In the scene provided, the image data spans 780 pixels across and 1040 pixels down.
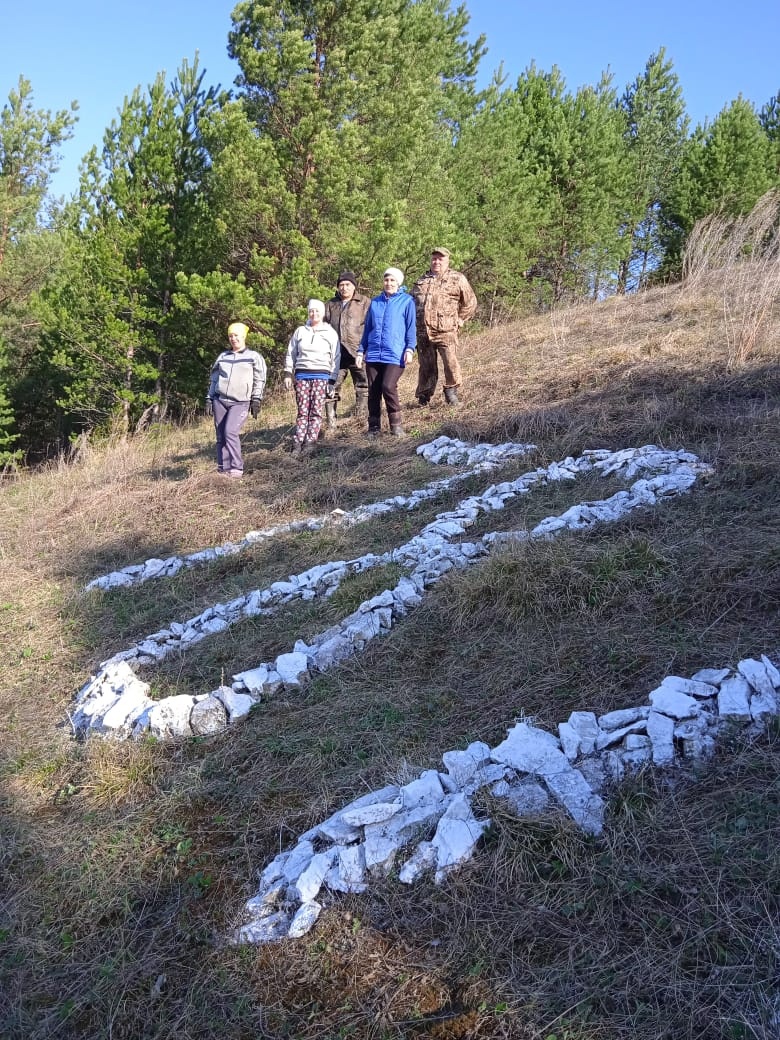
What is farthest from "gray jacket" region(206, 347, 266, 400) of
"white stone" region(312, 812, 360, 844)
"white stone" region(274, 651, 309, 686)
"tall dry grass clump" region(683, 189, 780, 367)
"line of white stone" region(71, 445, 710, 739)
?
"white stone" region(312, 812, 360, 844)

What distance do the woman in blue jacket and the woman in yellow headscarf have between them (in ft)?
4.24

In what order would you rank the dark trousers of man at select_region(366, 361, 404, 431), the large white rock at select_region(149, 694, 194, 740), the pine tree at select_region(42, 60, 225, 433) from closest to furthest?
the large white rock at select_region(149, 694, 194, 740) < the dark trousers of man at select_region(366, 361, 404, 431) < the pine tree at select_region(42, 60, 225, 433)

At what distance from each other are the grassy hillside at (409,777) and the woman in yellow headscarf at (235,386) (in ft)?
5.66

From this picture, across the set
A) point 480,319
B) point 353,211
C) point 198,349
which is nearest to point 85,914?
point 353,211

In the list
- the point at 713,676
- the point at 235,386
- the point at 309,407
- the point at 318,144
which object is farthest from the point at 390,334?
the point at 713,676

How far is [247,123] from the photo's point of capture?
11086 millimetres

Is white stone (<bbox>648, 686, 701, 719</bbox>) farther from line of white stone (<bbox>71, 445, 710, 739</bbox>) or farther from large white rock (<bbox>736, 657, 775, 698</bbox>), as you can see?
line of white stone (<bbox>71, 445, 710, 739</bbox>)

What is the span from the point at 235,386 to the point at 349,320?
2106 mm

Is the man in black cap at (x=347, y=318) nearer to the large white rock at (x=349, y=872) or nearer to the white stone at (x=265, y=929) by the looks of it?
the large white rock at (x=349, y=872)

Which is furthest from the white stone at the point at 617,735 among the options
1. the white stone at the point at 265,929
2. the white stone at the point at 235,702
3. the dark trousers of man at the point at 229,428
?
the dark trousers of man at the point at 229,428

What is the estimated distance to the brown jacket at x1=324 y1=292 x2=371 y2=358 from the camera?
9133 millimetres

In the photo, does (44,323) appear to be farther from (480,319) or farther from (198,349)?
(480,319)

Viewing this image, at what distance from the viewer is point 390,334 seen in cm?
808

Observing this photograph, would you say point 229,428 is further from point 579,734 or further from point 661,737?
point 661,737
